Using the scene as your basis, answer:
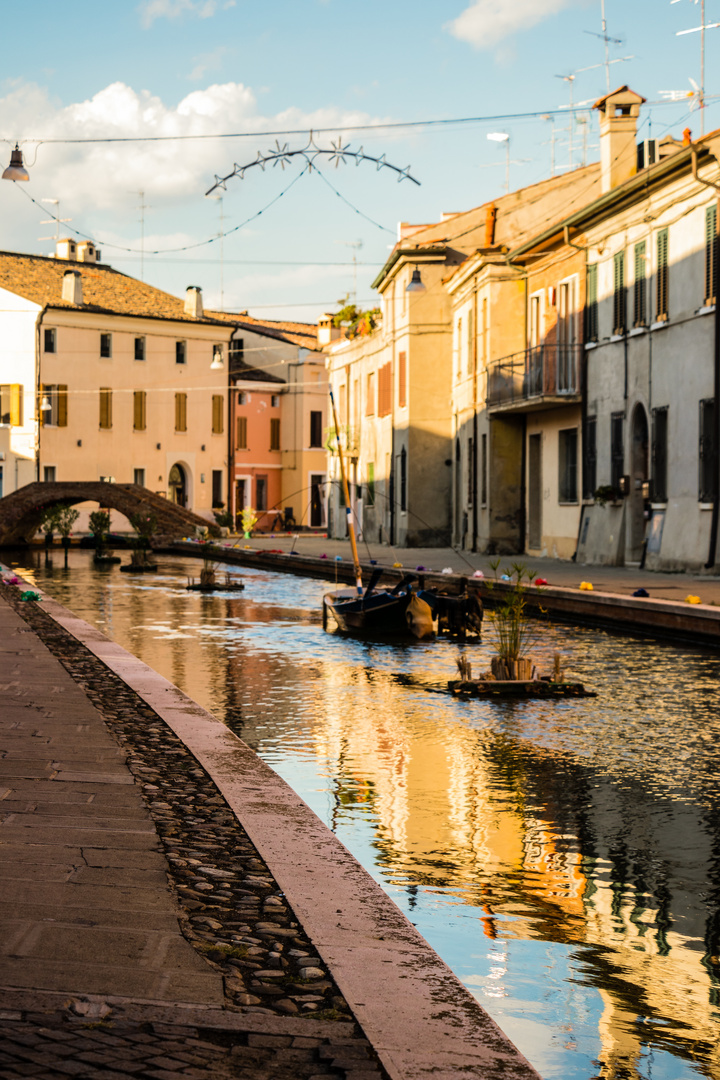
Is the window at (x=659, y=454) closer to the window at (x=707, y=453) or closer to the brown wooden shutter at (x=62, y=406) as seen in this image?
the window at (x=707, y=453)

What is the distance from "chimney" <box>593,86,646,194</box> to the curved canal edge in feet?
86.9

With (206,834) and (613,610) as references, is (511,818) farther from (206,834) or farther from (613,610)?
(613,610)

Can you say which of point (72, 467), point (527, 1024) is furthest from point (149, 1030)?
point (72, 467)

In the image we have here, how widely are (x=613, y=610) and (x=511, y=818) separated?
1180 centimetres

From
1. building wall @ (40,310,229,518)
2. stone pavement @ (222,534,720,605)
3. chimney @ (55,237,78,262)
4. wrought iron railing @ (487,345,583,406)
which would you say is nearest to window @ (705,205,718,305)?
stone pavement @ (222,534,720,605)

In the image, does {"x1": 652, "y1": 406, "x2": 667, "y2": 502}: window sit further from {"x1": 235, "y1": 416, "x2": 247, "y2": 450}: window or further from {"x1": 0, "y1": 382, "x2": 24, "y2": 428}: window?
{"x1": 235, "y1": 416, "x2": 247, "y2": 450}: window

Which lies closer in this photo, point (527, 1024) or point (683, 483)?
point (527, 1024)

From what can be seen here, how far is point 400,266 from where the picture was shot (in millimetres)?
42125

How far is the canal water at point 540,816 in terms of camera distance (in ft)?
13.7

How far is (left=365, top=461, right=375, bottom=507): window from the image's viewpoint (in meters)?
49.1

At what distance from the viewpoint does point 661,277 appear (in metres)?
25.8

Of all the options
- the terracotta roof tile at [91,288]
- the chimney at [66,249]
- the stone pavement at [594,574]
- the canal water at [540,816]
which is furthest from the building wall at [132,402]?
the canal water at [540,816]

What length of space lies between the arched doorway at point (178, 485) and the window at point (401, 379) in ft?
81.9

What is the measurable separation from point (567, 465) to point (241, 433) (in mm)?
40771
